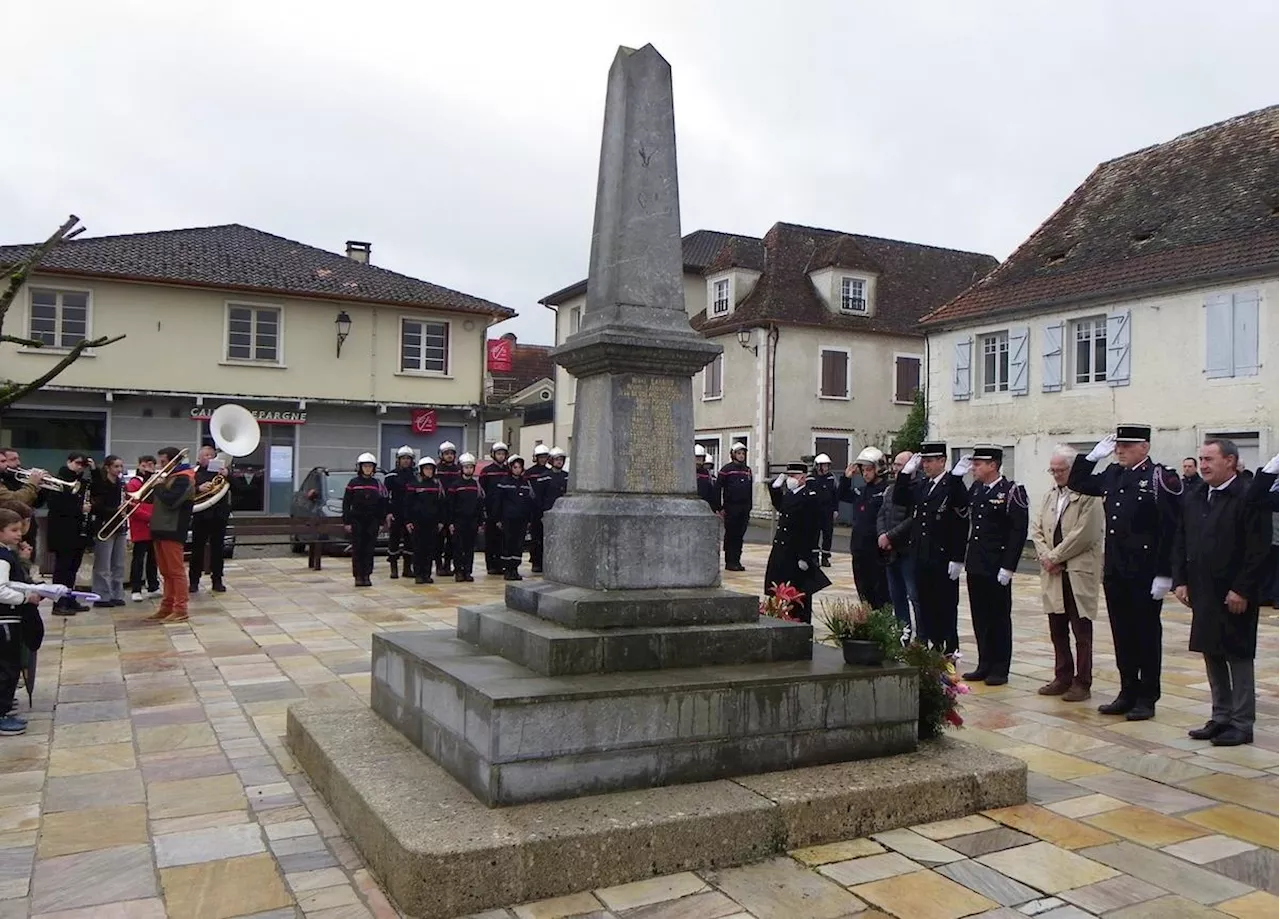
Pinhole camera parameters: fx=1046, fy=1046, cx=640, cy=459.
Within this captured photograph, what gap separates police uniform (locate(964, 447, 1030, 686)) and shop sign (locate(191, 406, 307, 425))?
2166 centimetres

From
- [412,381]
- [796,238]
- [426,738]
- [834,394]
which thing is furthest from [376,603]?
[796,238]

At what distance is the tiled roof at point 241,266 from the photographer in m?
25.6

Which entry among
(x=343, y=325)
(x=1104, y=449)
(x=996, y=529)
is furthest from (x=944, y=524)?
(x=343, y=325)

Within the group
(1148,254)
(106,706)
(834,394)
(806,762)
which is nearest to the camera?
(806,762)

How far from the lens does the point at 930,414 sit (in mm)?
26438

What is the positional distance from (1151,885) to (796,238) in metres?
31.7

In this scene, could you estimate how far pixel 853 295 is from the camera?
1291 inches

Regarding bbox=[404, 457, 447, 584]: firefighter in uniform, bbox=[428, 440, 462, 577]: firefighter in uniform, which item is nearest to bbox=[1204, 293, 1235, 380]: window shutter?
bbox=[428, 440, 462, 577]: firefighter in uniform

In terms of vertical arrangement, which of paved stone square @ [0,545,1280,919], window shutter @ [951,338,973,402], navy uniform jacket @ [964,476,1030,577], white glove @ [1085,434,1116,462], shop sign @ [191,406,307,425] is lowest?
paved stone square @ [0,545,1280,919]

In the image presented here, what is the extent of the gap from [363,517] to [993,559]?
8.78 meters

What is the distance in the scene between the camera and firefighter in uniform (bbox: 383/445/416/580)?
582 inches

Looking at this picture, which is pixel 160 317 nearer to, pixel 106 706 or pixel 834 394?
pixel 834 394

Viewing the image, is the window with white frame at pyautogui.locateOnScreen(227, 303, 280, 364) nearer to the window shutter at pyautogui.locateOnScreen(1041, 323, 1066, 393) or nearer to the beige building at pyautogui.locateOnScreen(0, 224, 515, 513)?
the beige building at pyautogui.locateOnScreen(0, 224, 515, 513)

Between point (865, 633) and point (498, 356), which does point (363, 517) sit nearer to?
point (865, 633)
